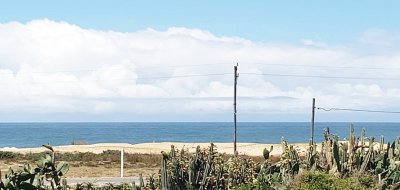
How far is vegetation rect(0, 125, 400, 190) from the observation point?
13445mm

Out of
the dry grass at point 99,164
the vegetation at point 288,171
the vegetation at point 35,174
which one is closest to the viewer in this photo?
the vegetation at point 35,174

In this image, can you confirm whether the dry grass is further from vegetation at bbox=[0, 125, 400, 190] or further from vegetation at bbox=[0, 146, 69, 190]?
vegetation at bbox=[0, 146, 69, 190]

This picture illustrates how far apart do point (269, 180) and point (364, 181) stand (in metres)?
1.96

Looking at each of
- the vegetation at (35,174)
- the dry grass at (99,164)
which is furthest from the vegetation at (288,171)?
the dry grass at (99,164)

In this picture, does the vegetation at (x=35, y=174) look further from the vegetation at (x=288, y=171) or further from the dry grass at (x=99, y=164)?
the dry grass at (x=99, y=164)

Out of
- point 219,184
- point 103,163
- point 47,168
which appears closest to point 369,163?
point 219,184

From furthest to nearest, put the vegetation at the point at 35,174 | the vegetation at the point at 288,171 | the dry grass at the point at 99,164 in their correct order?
the dry grass at the point at 99,164, the vegetation at the point at 288,171, the vegetation at the point at 35,174

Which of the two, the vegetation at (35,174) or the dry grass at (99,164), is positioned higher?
the vegetation at (35,174)

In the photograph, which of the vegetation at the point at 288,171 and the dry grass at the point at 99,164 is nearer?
the vegetation at the point at 288,171

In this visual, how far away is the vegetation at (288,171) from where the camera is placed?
13445 mm

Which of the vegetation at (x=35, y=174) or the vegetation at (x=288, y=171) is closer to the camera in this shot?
the vegetation at (x=35, y=174)

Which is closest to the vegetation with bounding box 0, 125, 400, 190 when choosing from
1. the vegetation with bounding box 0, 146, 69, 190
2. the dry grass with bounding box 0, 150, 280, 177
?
the vegetation with bounding box 0, 146, 69, 190

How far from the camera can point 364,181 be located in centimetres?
1434

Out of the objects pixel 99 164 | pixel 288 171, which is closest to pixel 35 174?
pixel 288 171
